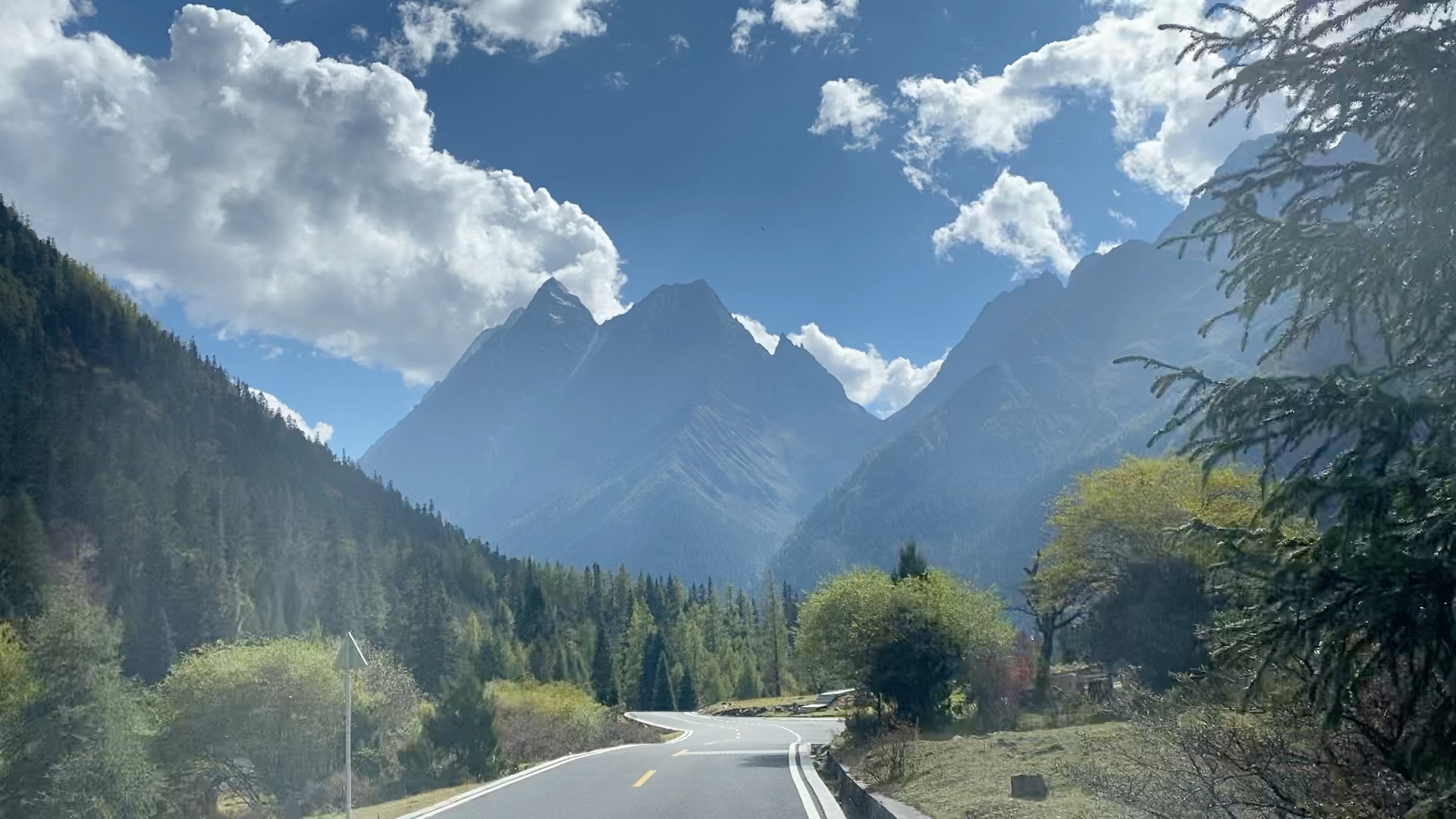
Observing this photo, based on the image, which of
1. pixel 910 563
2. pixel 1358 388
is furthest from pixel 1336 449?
pixel 910 563

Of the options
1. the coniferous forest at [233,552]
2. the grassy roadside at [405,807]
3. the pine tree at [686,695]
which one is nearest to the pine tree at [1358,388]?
the grassy roadside at [405,807]

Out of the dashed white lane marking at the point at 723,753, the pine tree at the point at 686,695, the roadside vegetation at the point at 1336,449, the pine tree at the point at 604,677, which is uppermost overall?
the roadside vegetation at the point at 1336,449

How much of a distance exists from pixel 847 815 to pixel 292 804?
16.3 metres

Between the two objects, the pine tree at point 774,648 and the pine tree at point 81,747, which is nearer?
the pine tree at point 81,747

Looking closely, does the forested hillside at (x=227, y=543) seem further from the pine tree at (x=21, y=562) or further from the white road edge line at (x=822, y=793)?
the white road edge line at (x=822, y=793)

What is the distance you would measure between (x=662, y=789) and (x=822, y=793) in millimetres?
2885

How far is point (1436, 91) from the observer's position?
477 cm

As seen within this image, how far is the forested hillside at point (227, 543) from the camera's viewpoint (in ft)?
280

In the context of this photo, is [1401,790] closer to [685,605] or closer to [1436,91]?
[1436,91]

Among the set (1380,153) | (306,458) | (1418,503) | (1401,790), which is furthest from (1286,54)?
(306,458)

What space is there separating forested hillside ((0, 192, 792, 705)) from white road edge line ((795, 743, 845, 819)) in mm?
43988

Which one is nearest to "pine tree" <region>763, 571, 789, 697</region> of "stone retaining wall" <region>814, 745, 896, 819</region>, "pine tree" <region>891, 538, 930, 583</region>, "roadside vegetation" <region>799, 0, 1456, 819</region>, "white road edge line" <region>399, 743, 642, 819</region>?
"pine tree" <region>891, 538, 930, 583</region>

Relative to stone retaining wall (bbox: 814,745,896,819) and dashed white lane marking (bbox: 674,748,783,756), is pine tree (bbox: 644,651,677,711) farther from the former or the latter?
stone retaining wall (bbox: 814,745,896,819)

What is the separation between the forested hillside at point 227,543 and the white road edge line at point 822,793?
44.0 m
